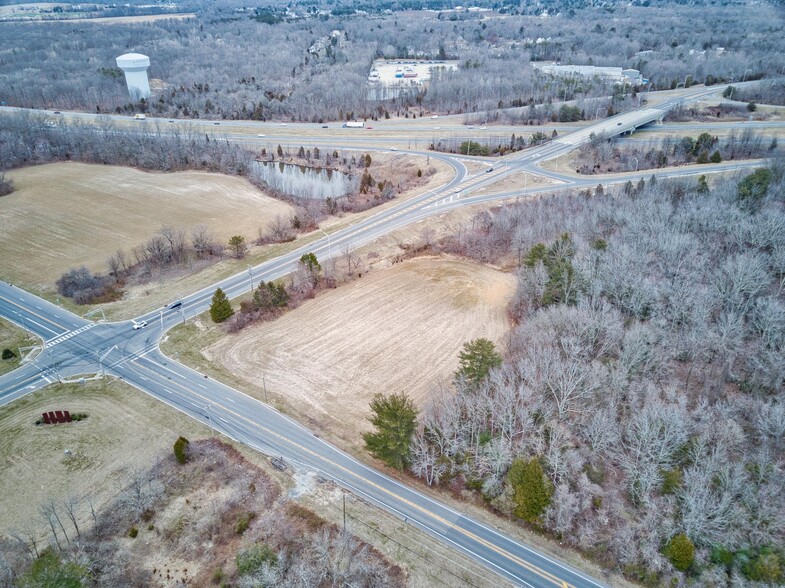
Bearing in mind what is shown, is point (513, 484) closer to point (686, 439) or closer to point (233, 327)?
point (686, 439)

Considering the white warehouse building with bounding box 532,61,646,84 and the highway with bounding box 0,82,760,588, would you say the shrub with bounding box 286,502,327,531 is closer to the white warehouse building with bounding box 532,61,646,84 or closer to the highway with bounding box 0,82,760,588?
the highway with bounding box 0,82,760,588

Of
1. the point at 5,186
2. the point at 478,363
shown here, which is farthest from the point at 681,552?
the point at 5,186

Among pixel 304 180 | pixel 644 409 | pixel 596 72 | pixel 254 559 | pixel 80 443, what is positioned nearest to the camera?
pixel 254 559

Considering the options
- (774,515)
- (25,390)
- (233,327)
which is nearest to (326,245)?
(233,327)

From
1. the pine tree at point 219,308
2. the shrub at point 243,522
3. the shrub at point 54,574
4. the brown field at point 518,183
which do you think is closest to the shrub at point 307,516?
the shrub at point 243,522

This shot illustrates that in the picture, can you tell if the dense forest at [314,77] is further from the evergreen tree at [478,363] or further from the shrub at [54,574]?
the shrub at [54,574]

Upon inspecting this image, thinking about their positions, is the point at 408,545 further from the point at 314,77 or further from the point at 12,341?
the point at 314,77

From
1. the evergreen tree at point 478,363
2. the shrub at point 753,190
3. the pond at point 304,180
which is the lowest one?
the pond at point 304,180
